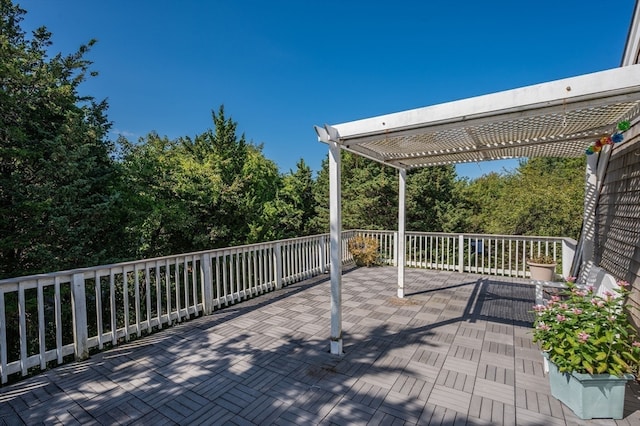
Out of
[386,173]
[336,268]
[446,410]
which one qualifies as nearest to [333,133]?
[336,268]

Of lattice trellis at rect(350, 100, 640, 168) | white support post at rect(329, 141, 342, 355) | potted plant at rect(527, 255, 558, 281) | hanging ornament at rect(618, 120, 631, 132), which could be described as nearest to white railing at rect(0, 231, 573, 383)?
potted plant at rect(527, 255, 558, 281)

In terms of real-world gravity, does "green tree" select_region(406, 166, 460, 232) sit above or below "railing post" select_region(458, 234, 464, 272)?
above

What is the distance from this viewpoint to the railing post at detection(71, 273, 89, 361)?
281cm

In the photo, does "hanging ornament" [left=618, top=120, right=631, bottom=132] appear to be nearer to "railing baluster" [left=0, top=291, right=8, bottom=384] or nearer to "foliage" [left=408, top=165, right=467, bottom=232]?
"railing baluster" [left=0, top=291, right=8, bottom=384]

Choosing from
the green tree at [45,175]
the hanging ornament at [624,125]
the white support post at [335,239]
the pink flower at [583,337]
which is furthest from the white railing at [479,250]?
the green tree at [45,175]

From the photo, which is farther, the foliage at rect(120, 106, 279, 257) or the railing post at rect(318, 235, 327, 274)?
the foliage at rect(120, 106, 279, 257)

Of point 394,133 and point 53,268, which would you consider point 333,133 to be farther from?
point 53,268

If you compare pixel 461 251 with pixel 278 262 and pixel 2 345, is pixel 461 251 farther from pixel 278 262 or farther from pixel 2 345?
pixel 2 345

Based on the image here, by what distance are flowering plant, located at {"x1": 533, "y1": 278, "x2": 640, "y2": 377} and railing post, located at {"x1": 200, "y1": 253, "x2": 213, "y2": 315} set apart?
11.9 feet

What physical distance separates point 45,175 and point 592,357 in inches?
400

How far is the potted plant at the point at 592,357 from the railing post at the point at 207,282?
12.1ft

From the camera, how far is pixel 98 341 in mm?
3010

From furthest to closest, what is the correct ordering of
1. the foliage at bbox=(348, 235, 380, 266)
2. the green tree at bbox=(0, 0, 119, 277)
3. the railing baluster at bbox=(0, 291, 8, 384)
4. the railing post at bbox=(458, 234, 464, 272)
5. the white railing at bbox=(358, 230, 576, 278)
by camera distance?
the foliage at bbox=(348, 235, 380, 266) < the green tree at bbox=(0, 0, 119, 277) < the railing post at bbox=(458, 234, 464, 272) < the white railing at bbox=(358, 230, 576, 278) < the railing baluster at bbox=(0, 291, 8, 384)

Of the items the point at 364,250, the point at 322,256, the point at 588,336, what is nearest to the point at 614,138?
the point at 588,336
